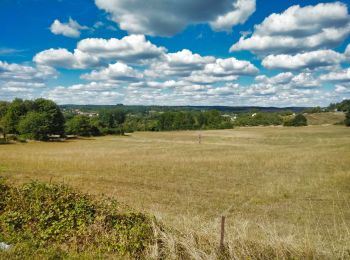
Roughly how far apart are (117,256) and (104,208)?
158 cm

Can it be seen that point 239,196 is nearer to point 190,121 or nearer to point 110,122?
point 110,122

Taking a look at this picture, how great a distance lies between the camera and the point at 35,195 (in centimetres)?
944

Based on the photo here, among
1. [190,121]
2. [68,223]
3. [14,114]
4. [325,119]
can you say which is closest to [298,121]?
[325,119]

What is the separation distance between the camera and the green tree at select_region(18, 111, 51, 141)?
83125mm

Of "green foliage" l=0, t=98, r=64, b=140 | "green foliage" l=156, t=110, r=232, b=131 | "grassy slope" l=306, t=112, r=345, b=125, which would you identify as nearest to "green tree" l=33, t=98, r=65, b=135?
"green foliage" l=0, t=98, r=64, b=140

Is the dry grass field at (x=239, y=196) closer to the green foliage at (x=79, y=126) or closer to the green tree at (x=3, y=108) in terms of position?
the green foliage at (x=79, y=126)

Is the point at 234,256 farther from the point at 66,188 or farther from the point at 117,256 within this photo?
the point at 66,188

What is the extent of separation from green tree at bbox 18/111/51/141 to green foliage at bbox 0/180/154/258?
260 ft

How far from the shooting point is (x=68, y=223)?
8.55 metres

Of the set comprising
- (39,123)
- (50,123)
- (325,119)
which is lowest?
(325,119)

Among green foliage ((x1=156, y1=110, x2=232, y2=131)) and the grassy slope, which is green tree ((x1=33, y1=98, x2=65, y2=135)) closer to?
green foliage ((x1=156, y1=110, x2=232, y2=131))

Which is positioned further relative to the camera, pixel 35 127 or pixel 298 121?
pixel 298 121

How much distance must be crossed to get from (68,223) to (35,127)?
81.3m

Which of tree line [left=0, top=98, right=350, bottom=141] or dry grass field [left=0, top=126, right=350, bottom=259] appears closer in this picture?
dry grass field [left=0, top=126, right=350, bottom=259]
